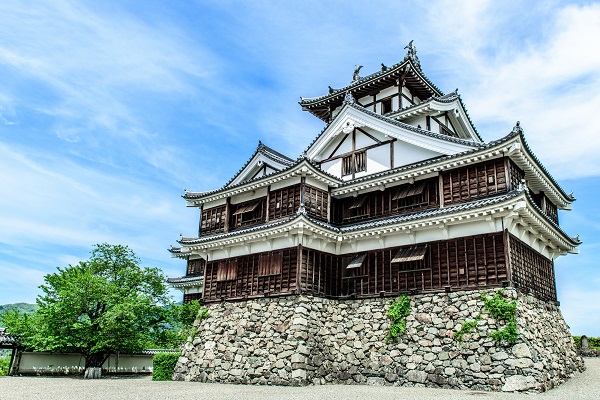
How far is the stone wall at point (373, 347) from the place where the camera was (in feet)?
62.7

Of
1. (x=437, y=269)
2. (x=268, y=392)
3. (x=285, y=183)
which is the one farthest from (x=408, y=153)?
(x=268, y=392)

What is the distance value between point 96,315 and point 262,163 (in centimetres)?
1439

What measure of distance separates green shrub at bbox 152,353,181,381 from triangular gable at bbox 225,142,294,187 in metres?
11.2

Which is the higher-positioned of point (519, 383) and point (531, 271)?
point (531, 271)

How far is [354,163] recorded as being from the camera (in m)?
28.3

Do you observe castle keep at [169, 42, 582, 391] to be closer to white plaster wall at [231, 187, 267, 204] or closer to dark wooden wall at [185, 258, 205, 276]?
white plaster wall at [231, 187, 267, 204]

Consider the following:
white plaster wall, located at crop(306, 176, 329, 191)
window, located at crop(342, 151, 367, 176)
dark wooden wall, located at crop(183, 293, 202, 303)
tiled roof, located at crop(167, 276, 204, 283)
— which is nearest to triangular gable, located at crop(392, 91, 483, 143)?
window, located at crop(342, 151, 367, 176)

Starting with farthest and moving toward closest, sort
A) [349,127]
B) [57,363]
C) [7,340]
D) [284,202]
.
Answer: [57,363]
[7,340]
[349,127]
[284,202]

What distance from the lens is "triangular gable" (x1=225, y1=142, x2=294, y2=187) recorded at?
98.3 feet

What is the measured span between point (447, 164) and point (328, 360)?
1110 centimetres

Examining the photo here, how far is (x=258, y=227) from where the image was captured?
1020 inches

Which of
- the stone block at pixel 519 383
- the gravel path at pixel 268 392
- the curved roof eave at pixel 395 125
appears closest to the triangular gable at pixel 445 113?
the curved roof eave at pixel 395 125

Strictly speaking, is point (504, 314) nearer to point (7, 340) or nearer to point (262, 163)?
point (262, 163)

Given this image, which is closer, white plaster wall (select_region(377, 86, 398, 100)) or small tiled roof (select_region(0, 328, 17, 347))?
small tiled roof (select_region(0, 328, 17, 347))
